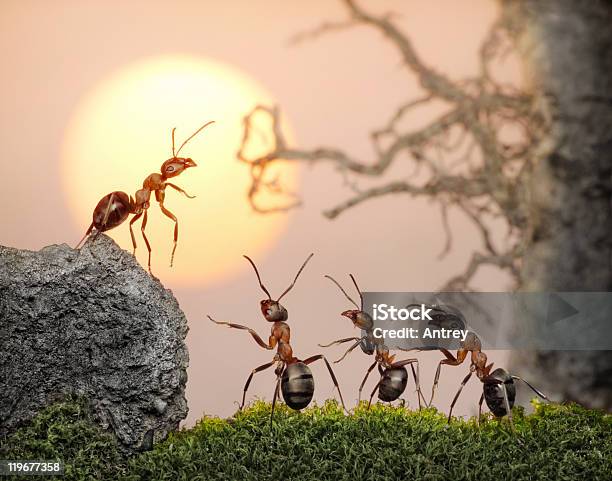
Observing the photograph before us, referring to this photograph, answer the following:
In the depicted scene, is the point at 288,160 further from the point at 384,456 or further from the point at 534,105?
the point at 384,456

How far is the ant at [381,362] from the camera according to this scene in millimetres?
3869

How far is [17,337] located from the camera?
352 centimetres

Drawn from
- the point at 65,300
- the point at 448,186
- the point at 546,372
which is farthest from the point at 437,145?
the point at 65,300

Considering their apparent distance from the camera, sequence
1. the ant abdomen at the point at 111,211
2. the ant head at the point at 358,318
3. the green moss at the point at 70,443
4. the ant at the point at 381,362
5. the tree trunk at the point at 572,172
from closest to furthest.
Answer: the green moss at the point at 70,443
the ant abdomen at the point at 111,211
the ant at the point at 381,362
the ant head at the point at 358,318
the tree trunk at the point at 572,172

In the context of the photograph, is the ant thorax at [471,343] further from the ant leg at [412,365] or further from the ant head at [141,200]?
the ant head at [141,200]

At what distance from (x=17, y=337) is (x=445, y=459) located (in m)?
1.82

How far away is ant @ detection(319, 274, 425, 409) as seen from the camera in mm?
3869

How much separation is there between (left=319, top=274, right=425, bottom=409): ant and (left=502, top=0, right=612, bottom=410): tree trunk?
1469 mm

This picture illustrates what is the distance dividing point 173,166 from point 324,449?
4.56 ft

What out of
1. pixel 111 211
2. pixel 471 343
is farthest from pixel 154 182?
pixel 471 343

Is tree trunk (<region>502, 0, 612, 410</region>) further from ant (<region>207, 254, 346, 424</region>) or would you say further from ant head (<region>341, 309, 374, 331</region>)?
ant (<region>207, 254, 346, 424</region>)

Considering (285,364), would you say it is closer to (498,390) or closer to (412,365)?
(412,365)

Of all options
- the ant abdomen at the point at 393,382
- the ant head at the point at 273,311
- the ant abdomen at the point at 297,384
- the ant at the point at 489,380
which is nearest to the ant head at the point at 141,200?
the ant head at the point at 273,311

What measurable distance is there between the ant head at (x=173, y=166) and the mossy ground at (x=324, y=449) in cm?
105
